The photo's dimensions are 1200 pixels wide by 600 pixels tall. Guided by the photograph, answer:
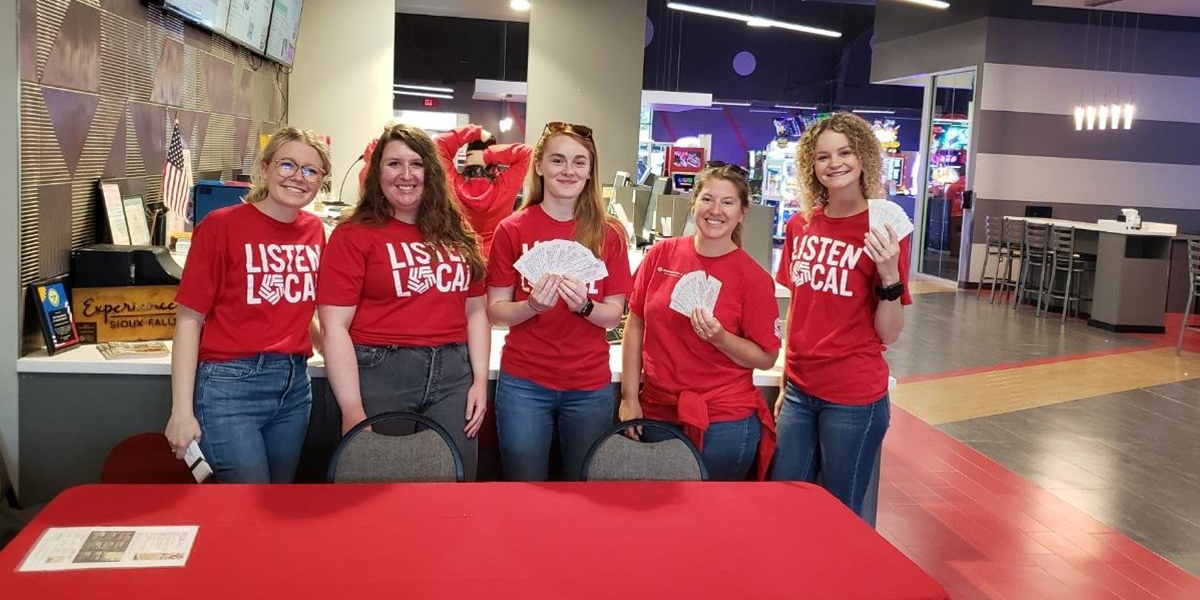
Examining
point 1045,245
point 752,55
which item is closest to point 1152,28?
point 1045,245

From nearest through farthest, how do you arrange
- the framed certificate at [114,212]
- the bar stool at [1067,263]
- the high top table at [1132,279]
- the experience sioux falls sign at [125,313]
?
the experience sioux falls sign at [125,313] → the framed certificate at [114,212] → the high top table at [1132,279] → the bar stool at [1067,263]

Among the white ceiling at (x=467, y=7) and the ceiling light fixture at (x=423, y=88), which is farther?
the ceiling light fixture at (x=423, y=88)

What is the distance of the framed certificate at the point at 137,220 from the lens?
10.8 feet

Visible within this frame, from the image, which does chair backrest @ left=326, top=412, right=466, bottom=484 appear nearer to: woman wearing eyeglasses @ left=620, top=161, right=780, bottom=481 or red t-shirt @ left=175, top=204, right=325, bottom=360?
red t-shirt @ left=175, top=204, right=325, bottom=360

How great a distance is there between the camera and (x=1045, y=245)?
10.6 meters

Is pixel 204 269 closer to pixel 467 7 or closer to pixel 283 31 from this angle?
pixel 283 31

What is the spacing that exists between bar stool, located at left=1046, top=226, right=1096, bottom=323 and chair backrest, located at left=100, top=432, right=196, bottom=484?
9.47 meters

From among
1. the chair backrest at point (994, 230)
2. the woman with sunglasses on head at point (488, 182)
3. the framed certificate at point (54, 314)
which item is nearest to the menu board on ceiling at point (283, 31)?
the woman with sunglasses on head at point (488, 182)

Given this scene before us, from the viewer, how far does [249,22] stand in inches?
201

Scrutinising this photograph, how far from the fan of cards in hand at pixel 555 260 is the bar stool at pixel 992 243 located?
1022 cm

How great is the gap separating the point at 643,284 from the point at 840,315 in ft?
1.82

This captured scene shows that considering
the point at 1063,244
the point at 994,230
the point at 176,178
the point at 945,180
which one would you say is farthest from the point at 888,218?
the point at 945,180

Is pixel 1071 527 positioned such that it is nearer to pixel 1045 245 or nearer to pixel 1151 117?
pixel 1045 245

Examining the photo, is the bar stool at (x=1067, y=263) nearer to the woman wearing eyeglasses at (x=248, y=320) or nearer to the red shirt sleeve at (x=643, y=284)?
the red shirt sleeve at (x=643, y=284)
